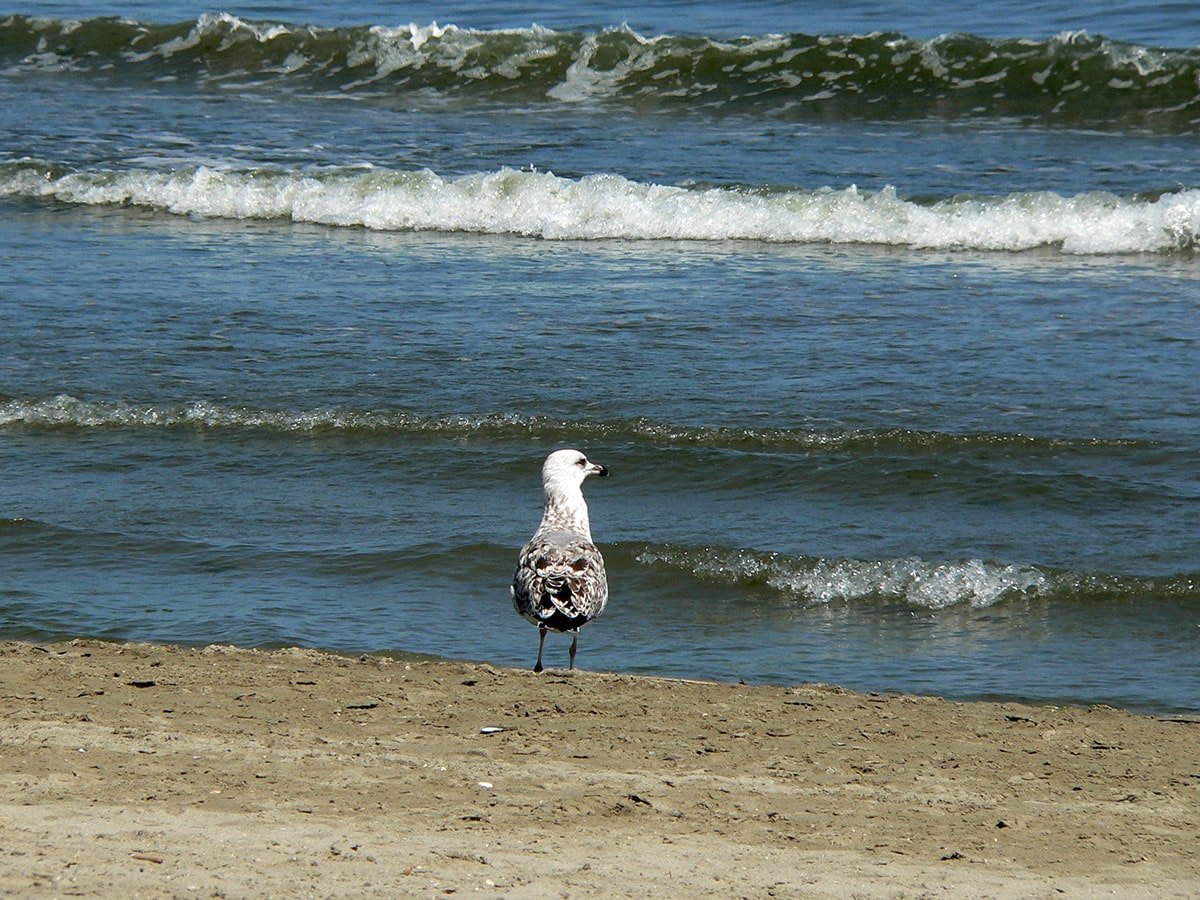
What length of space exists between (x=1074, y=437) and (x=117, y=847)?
19.4 ft

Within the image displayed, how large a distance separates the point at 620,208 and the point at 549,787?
9.76 metres

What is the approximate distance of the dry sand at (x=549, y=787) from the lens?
3.90 metres

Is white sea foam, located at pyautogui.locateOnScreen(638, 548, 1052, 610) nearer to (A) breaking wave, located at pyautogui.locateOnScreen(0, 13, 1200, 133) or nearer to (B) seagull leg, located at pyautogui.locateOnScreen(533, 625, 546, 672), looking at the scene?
(B) seagull leg, located at pyautogui.locateOnScreen(533, 625, 546, 672)

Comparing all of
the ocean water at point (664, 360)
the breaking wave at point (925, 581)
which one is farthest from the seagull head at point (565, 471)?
the breaking wave at point (925, 581)

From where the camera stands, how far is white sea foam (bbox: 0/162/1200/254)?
12875 mm

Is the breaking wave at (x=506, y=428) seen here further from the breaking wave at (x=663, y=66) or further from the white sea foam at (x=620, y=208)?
the breaking wave at (x=663, y=66)

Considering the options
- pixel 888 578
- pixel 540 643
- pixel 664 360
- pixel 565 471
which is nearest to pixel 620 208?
pixel 664 360

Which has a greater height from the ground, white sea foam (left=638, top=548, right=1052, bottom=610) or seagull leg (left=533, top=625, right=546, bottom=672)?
white sea foam (left=638, top=548, right=1052, bottom=610)

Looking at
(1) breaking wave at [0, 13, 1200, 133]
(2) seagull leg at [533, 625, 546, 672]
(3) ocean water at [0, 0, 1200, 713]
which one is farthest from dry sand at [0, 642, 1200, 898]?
(1) breaking wave at [0, 13, 1200, 133]

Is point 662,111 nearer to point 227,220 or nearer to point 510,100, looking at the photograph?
point 510,100

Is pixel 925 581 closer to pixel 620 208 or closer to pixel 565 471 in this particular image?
pixel 565 471

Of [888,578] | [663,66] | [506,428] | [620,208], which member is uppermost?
[663,66]

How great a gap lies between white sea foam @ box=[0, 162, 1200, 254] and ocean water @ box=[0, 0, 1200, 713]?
0.04 m

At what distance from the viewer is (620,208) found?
13.8 metres
